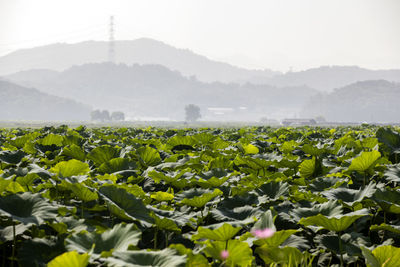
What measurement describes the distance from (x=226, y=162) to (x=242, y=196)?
1.04 metres

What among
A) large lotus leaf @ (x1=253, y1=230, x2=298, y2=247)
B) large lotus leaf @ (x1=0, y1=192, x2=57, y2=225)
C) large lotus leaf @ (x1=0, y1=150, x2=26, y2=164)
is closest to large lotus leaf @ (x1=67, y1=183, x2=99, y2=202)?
large lotus leaf @ (x1=0, y1=192, x2=57, y2=225)

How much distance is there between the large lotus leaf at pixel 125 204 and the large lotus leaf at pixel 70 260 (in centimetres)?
55

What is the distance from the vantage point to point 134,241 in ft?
4.51

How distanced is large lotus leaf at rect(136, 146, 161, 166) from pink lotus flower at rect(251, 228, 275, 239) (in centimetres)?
166

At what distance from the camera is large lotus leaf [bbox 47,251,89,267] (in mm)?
1140

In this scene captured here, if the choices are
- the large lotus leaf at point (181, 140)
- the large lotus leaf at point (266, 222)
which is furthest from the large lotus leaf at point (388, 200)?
the large lotus leaf at point (181, 140)

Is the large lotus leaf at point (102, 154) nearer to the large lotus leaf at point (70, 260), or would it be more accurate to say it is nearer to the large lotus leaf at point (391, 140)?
the large lotus leaf at point (70, 260)

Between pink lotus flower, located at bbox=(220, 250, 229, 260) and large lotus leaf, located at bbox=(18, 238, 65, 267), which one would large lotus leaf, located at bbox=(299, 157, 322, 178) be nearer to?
pink lotus flower, located at bbox=(220, 250, 229, 260)

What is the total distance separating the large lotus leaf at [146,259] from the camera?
1198mm

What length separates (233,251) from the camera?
141 cm

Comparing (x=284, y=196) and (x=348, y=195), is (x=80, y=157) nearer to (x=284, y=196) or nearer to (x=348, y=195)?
(x=284, y=196)

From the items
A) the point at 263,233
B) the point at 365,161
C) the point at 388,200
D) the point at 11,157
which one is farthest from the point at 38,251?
the point at 365,161

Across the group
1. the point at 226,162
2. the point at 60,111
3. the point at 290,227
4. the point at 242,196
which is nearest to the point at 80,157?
the point at 226,162

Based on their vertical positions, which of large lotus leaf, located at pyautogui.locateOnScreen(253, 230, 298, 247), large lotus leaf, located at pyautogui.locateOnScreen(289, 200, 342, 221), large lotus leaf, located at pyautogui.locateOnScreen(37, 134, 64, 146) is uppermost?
large lotus leaf, located at pyautogui.locateOnScreen(37, 134, 64, 146)
